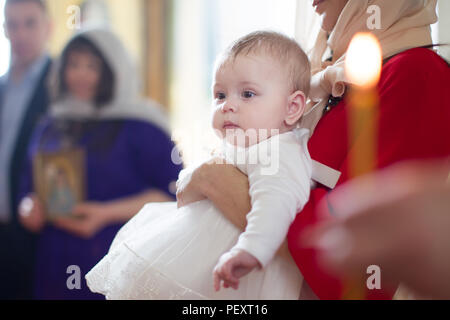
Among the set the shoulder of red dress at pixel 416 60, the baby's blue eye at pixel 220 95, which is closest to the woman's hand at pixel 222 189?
the baby's blue eye at pixel 220 95

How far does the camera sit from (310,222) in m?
0.63

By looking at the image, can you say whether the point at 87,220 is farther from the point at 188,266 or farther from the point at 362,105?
the point at 362,105

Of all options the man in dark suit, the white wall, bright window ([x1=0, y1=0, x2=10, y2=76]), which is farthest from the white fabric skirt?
bright window ([x1=0, y1=0, x2=10, y2=76])

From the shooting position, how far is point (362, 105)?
73 cm

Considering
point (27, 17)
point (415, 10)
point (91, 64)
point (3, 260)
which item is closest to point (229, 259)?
point (415, 10)

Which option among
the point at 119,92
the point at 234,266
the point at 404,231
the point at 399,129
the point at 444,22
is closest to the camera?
the point at 404,231

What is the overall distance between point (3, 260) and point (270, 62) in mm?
1708

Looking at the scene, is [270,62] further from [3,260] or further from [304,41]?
[3,260]

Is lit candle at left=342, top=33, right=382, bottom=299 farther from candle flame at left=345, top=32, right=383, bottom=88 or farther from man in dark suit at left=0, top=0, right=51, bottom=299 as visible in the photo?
man in dark suit at left=0, top=0, right=51, bottom=299

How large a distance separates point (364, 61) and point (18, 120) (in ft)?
5.32

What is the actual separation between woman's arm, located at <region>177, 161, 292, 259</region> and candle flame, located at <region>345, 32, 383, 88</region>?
10.4 inches

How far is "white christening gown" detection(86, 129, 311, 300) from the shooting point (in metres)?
0.61

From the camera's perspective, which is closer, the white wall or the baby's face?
the baby's face

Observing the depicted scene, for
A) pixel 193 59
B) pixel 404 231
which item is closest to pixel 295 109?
pixel 404 231
